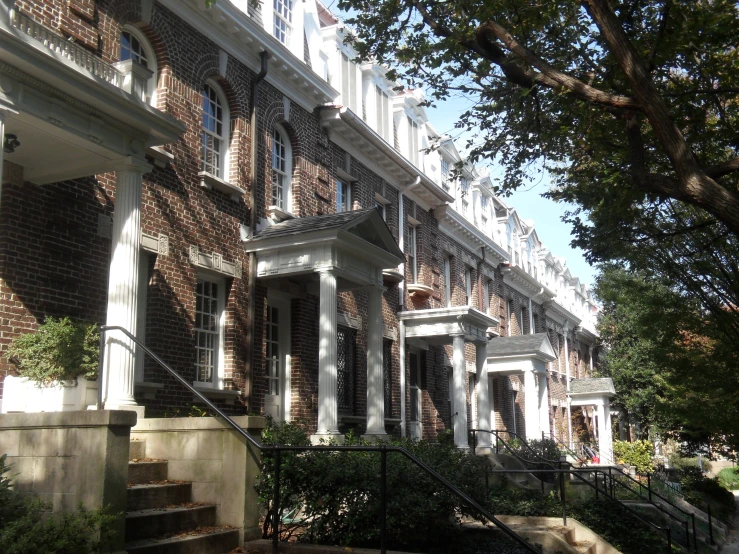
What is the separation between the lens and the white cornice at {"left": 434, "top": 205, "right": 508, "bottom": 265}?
2534cm

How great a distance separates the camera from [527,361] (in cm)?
2706

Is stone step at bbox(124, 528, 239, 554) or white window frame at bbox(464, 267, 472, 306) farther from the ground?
white window frame at bbox(464, 267, 472, 306)

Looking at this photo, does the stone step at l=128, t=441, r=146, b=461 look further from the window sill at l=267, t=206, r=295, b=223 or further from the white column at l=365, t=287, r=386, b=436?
the window sill at l=267, t=206, r=295, b=223

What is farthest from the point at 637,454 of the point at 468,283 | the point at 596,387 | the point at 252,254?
the point at 252,254

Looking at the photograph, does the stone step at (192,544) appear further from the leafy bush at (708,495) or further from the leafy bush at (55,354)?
the leafy bush at (708,495)

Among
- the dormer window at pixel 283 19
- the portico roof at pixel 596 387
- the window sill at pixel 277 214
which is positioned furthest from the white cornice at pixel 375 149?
the portico roof at pixel 596 387

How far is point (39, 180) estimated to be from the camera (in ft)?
Result: 33.9

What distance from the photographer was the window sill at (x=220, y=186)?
13523 mm

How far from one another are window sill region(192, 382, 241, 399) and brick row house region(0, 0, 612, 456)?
2.9 inches

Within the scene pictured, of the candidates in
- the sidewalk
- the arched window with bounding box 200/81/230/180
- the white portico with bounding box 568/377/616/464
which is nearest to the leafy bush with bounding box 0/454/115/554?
the arched window with bounding box 200/81/230/180

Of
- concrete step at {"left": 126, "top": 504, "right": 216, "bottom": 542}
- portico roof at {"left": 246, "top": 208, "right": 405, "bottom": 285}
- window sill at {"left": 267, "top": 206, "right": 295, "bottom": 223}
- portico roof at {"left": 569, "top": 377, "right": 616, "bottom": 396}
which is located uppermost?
window sill at {"left": 267, "top": 206, "right": 295, "bottom": 223}

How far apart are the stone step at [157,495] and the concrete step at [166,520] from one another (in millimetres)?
103

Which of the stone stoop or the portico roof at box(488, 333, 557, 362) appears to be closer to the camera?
the stone stoop

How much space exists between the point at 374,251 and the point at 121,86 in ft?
22.2
